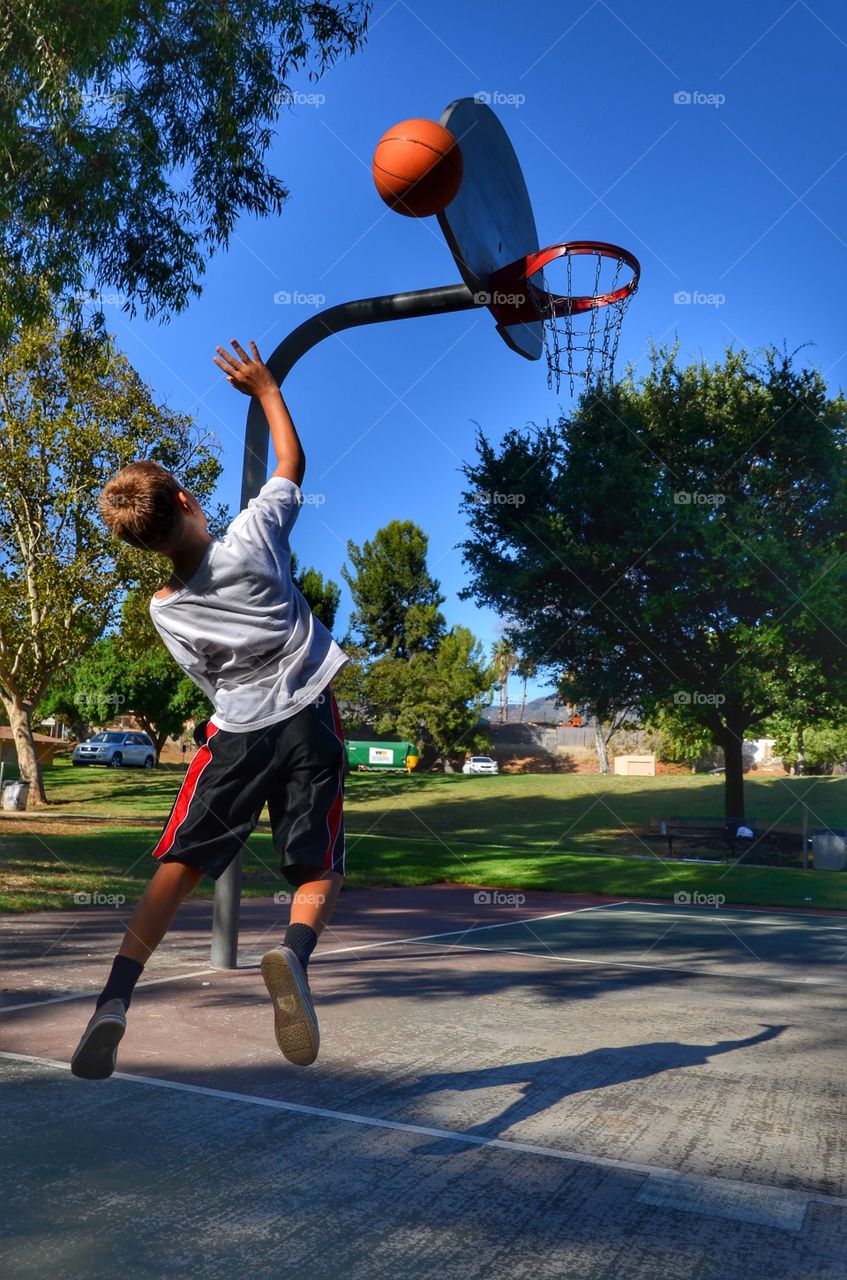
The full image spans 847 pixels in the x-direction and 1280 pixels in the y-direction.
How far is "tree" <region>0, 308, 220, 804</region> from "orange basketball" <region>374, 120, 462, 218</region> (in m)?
17.0

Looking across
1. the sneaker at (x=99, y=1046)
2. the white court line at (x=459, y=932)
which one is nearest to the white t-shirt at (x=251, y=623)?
the sneaker at (x=99, y=1046)

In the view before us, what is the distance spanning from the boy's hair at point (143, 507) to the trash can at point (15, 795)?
21.8 metres

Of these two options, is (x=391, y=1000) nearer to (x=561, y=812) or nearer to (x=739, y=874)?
(x=739, y=874)

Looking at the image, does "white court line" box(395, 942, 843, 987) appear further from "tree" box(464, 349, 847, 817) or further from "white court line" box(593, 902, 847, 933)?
"tree" box(464, 349, 847, 817)

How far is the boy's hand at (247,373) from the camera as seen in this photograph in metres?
3.53

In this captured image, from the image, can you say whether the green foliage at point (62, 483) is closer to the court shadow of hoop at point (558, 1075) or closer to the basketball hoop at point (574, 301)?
the basketball hoop at point (574, 301)

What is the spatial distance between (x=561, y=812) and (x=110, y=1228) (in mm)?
31780

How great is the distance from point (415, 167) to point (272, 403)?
366 centimetres

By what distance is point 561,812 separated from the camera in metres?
33.8

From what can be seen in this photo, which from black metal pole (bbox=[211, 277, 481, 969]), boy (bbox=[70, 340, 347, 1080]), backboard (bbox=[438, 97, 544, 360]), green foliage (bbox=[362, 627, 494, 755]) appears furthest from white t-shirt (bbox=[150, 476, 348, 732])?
green foliage (bbox=[362, 627, 494, 755])

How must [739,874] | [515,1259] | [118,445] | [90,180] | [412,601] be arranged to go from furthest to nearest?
[412,601], [118,445], [739,874], [90,180], [515,1259]

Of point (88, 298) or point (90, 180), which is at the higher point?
point (90, 180)

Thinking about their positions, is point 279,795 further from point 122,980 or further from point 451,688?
point 451,688

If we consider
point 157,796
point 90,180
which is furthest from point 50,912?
point 157,796
